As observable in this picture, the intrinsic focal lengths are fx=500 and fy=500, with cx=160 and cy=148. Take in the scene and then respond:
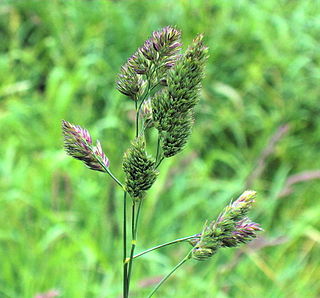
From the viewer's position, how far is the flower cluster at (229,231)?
77 centimetres

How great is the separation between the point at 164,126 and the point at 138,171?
0.25 ft

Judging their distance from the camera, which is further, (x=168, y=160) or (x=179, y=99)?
(x=168, y=160)

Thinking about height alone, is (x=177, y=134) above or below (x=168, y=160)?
below

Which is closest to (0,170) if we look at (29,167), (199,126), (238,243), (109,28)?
(29,167)

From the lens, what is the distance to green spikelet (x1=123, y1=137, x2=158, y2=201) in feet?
2.40

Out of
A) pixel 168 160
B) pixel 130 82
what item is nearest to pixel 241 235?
pixel 130 82

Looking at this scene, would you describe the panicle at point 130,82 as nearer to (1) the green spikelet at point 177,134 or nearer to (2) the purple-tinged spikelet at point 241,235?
(1) the green spikelet at point 177,134

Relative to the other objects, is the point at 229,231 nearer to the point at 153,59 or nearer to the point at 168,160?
the point at 153,59

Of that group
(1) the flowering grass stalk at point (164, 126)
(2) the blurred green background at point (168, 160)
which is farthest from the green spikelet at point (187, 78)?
(2) the blurred green background at point (168, 160)

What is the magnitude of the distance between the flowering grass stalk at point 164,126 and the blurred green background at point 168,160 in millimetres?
1023

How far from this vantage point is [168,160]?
289 cm

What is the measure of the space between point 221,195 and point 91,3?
1.92 meters

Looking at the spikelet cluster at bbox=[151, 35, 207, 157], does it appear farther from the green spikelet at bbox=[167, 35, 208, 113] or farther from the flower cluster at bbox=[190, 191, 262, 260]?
the flower cluster at bbox=[190, 191, 262, 260]

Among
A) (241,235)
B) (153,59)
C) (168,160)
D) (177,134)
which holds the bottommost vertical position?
(241,235)
